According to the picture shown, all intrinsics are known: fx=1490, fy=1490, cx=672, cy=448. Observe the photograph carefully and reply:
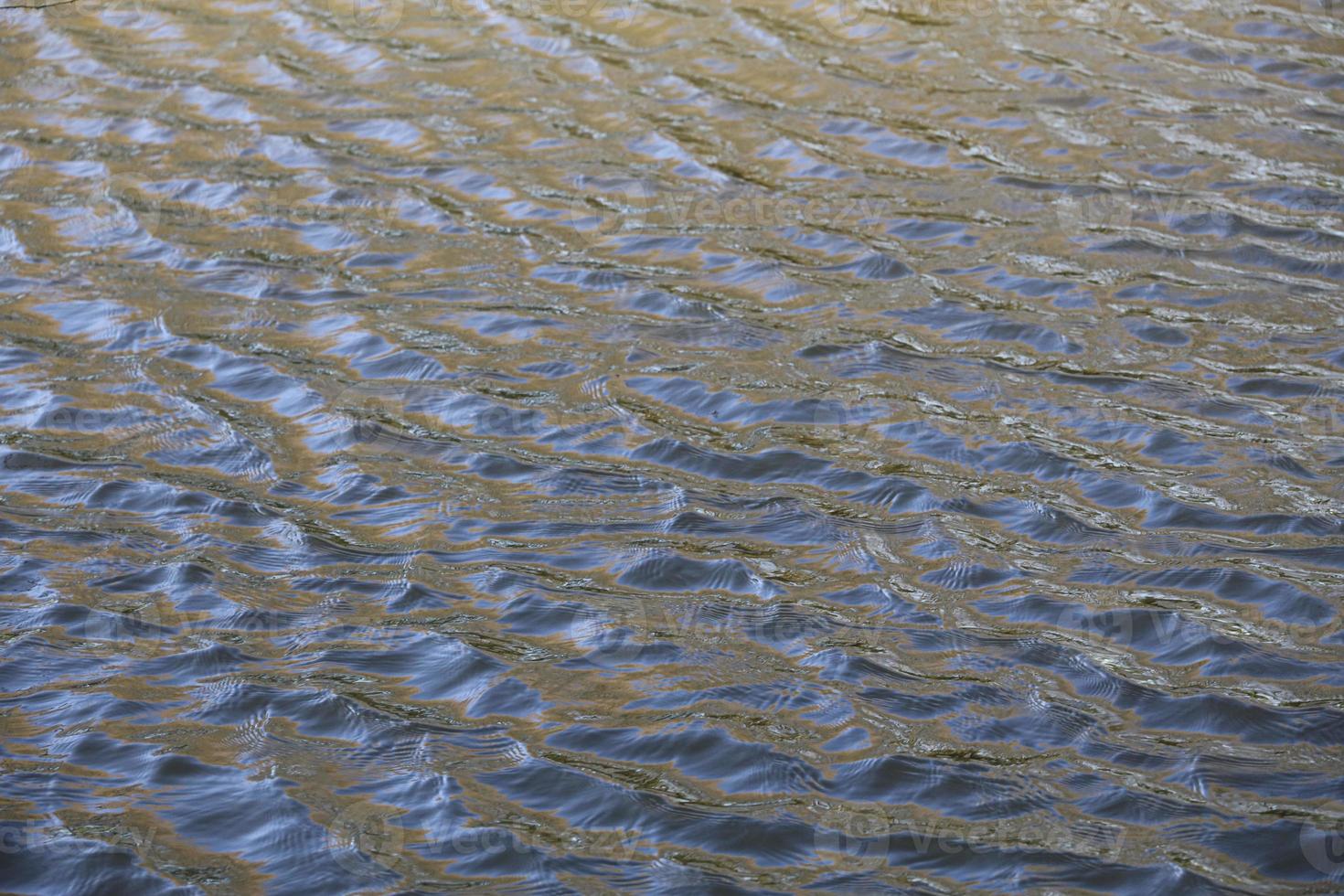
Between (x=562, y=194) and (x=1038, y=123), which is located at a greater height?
(x=1038, y=123)

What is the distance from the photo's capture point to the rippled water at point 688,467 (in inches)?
137

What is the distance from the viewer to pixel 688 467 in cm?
491

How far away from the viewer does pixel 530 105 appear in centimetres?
791

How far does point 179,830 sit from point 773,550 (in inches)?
72.7

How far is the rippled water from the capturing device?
3480mm

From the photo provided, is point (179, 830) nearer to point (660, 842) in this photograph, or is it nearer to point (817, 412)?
point (660, 842)

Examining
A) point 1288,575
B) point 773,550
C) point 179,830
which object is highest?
point 1288,575

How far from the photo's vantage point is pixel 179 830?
3.48m

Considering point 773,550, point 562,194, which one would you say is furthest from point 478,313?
point 773,550

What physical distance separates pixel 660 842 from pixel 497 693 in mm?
721

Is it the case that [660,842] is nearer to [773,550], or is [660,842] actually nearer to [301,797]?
[301,797]

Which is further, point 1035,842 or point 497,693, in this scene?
point 497,693

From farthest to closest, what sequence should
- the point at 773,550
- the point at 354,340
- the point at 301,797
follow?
the point at 354,340, the point at 773,550, the point at 301,797

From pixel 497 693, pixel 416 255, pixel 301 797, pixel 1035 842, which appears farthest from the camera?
pixel 416 255
